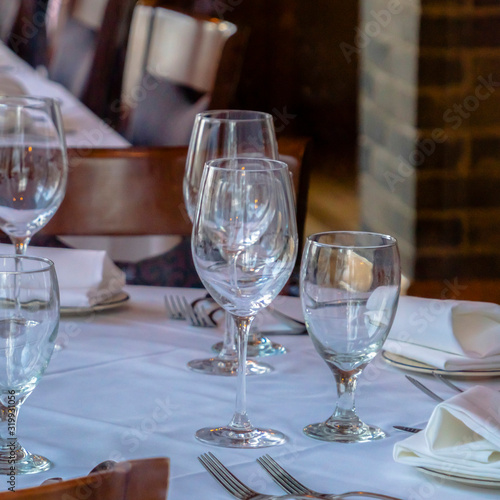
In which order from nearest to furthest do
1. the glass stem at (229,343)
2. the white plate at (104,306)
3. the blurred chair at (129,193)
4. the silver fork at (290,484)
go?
the silver fork at (290,484) < the glass stem at (229,343) < the white plate at (104,306) < the blurred chair at (129,193)

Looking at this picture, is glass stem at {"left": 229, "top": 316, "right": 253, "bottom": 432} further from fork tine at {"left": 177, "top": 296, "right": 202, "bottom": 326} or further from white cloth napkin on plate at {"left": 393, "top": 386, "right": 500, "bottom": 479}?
fork tine at {"left": 177, "top": 296, "right": 202, "bottom": 326}

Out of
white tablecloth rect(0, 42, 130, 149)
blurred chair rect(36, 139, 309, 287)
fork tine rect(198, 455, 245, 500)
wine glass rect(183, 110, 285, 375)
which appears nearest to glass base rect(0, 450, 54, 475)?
fork tine rect(198, 455, 245, 500)

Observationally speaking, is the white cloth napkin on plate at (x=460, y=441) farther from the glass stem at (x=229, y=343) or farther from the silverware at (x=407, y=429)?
the glass stem at (x=229, y=343)

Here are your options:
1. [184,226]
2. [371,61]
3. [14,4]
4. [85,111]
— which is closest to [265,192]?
[184,226]

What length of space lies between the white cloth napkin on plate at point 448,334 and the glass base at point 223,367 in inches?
5.6

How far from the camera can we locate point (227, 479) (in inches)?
24.6

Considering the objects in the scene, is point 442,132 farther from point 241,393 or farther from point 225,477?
point 225,477

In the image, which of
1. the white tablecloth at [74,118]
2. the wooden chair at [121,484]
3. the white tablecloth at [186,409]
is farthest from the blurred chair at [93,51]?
the wooden chair at [121,484]

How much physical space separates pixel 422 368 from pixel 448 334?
44 millimetres

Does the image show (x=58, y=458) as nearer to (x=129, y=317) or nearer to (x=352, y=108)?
(x=129, y=317)

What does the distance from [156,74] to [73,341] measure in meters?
1.89

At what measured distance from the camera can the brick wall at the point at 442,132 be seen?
2846 millimetres

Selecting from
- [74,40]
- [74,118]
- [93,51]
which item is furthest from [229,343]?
[74,40]

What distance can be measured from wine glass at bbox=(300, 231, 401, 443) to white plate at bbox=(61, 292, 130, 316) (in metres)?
0.42
